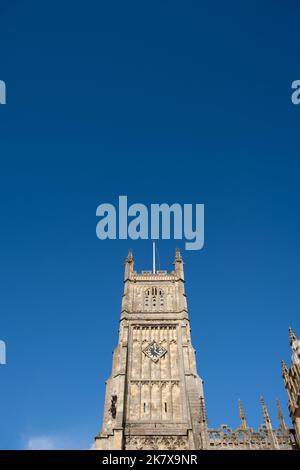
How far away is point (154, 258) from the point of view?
51688 millimetres

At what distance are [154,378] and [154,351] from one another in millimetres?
2858

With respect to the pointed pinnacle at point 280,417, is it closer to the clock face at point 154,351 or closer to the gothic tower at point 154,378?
the gothic tower at point 154,378

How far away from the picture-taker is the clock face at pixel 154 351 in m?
38.9

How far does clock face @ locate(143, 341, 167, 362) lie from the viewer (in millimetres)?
38938

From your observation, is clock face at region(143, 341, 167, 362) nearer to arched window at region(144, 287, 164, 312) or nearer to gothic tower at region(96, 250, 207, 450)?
gothic tower at region(96, 250, 207, 450)

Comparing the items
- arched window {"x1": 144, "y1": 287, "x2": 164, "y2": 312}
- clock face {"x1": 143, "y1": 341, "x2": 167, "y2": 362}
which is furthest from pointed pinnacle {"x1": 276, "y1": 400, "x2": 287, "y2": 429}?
arched window {"x1": 144, "y1": 287, "x2": 164, "y2": 312}

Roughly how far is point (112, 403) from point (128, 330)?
323 inches

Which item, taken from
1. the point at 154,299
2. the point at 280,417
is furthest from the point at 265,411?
the point at 154,299

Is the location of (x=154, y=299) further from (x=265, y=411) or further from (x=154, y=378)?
(x=265, y=411)

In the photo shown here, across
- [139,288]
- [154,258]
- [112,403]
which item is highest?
[154,258]
